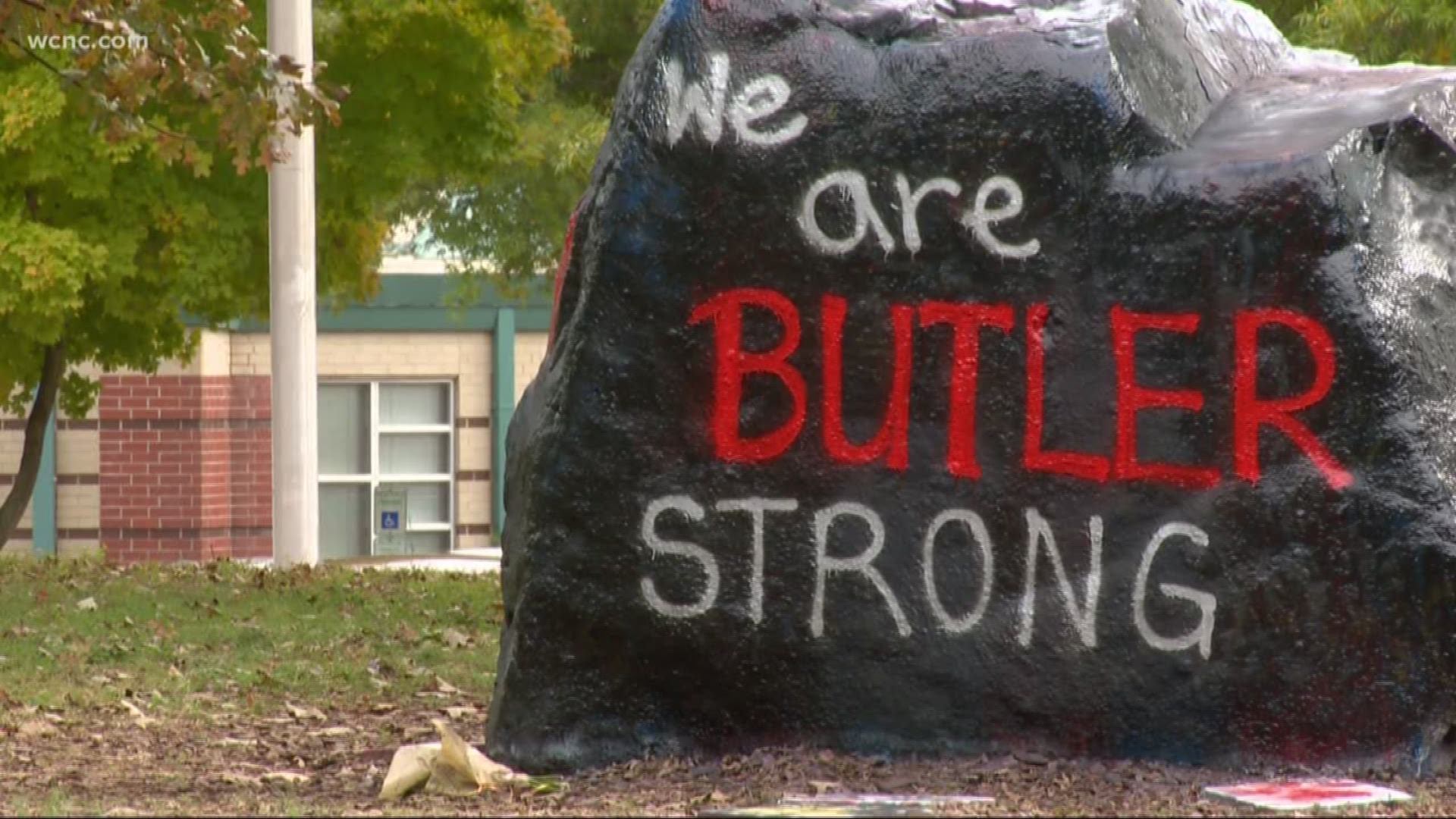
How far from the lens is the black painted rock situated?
5746 millimetres

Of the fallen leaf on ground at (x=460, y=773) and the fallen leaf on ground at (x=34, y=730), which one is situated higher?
the fallen leaf on ground at (x=460, y=773)

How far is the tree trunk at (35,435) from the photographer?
1384 centimetres

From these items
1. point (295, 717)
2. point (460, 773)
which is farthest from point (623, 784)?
point (295, 717)

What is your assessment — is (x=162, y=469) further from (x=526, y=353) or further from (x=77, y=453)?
(x=526, y=353)

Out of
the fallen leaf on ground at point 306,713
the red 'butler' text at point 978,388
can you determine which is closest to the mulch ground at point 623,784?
the red 'butler' text at point 978,388

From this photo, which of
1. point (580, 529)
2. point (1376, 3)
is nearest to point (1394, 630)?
point (580, 529)

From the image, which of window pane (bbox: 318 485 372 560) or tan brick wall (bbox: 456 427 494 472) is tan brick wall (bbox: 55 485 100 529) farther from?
tan brick wall (bbox: 456 427 494 472)

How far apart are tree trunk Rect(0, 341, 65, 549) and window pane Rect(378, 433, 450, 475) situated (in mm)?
8933

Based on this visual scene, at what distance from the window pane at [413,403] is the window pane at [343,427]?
0.23 m

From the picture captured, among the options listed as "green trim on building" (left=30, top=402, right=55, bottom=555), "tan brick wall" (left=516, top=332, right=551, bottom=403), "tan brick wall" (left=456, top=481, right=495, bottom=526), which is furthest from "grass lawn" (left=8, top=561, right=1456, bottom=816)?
"tan brick wall" (left=516, top=332, right=551, bottom=403)

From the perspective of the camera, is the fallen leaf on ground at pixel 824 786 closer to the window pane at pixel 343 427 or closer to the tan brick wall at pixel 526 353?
the tan brick wall at pixel 526 353

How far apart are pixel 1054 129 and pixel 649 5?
9584 millimetres

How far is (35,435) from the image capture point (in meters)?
Result: 14.5

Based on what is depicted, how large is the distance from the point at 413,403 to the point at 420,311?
113 cm
